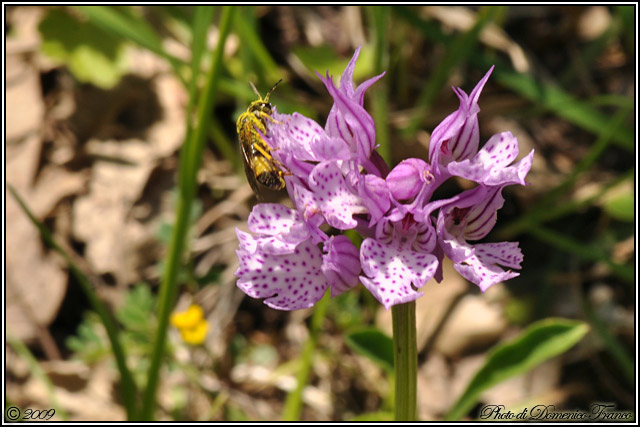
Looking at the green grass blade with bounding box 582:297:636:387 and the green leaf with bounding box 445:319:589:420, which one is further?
the green grass blade with bounding box 582:297:636:387

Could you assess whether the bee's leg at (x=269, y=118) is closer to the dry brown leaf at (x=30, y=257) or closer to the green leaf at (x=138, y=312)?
the green leaf at (x=138, y=312)

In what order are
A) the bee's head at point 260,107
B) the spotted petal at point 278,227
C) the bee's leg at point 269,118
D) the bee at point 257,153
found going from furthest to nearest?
the bee's head at point 260,107 < the bee at point 257,153 < the bee's leg at point 269,118 < the spotted petal at point 278,227

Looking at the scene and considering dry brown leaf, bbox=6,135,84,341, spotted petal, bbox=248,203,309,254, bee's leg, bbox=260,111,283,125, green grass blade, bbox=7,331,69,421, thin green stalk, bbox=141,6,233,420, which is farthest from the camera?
dry brown leaf, bbox=6,135,84,341

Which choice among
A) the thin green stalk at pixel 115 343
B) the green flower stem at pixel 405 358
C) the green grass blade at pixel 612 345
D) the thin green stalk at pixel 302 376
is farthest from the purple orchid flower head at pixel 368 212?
the green grass blade at pixel 612 345

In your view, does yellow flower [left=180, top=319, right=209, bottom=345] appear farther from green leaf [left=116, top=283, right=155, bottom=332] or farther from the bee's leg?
the bee's leg

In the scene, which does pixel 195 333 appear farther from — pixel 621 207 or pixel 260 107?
pixel 621 207

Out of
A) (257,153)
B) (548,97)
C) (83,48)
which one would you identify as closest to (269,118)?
(257,153)

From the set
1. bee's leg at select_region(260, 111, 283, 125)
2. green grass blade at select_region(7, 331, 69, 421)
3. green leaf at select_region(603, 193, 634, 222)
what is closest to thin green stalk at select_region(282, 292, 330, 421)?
green grass blade at select_region(7, 331, 69, 421)

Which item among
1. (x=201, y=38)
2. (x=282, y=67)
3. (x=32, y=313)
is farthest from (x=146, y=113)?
(x=201, y=38)
